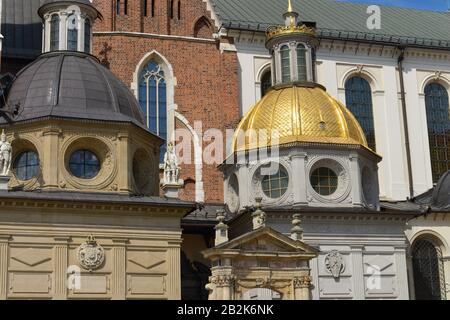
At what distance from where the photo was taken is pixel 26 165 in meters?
27.2

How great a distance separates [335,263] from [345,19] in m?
17.1

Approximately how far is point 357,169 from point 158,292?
9540 millimetres

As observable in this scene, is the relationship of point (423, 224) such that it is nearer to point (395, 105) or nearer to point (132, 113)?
point (395, 105)

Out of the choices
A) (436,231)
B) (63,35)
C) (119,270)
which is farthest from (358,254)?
(63,35)

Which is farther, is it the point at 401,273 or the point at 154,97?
the point at 154,97

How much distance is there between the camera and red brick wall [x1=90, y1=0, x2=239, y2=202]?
114 feet

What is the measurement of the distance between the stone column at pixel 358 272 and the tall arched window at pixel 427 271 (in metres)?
3.58

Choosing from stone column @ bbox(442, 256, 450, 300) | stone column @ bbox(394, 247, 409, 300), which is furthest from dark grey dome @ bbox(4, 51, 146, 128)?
stone column @ bbox(442, 256, 450, 300)

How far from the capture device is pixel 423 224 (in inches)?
1296

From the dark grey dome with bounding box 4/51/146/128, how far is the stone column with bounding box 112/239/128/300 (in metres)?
4.35

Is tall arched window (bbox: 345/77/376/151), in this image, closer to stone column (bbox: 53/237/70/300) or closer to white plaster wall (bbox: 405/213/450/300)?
white plaster wall (bbox: 405/213/450/300)

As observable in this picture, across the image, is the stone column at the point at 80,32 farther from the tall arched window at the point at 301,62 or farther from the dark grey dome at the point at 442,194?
the dark grey dome at the point at 442,194

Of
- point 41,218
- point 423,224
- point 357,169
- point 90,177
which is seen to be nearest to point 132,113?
point 90,177

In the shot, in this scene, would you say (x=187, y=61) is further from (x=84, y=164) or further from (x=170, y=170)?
(x=84, y=164)
